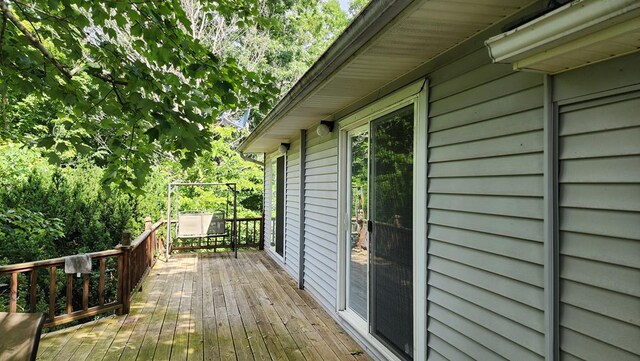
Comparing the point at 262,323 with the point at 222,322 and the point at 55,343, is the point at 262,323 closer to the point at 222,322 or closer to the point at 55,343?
the point at 222,322

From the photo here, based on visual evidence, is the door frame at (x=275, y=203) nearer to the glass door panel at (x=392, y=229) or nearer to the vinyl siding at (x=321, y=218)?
the vinyl siding at (x=321, y=218)

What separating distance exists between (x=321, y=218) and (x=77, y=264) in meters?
2.59

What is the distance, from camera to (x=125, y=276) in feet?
13.7

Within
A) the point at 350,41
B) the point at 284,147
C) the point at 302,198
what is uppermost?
the point at 350,41

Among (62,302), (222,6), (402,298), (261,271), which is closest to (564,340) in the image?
(402,298)

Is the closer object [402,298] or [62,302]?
[402,298]

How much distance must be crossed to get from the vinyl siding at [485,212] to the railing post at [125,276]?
3.39 m

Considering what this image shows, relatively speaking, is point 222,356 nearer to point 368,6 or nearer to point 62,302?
point 368,6

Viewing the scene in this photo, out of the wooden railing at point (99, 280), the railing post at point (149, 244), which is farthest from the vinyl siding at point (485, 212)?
the railing post at point (149, 244)

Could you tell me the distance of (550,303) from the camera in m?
1.50

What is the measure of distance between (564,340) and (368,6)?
1611mm

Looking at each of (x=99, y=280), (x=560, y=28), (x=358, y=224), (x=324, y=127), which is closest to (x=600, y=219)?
(x=560, y=28)

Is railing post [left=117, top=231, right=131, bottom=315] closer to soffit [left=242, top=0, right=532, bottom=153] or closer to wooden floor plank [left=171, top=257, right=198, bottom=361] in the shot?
wooden floor plank [left=171, top=257, right=198, bottom=361]

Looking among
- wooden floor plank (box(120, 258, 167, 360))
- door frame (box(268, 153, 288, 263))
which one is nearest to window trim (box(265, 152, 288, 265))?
door frame (box(268, 153, 288, 263))
